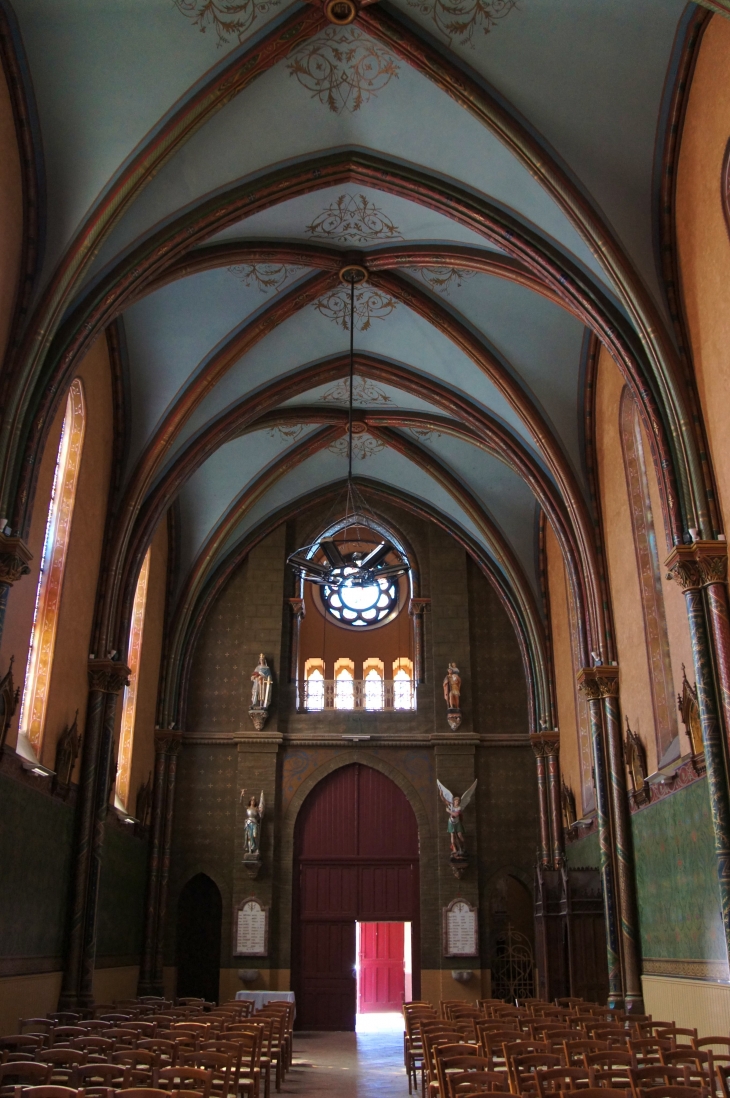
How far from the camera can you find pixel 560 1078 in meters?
6.70

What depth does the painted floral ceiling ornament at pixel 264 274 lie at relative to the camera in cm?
1722

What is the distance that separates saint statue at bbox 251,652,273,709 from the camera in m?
24.4

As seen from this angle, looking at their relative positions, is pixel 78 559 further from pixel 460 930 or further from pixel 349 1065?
pixel 460 930

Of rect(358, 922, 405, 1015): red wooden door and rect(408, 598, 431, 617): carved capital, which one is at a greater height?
rect(408, 598, 431, 617): carved capital

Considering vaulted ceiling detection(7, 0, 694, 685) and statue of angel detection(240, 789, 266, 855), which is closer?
vaulted ceiling detection(7, 0, 694, 685)

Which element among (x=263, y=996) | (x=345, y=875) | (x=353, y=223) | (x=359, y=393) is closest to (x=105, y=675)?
(x=263, y=996)

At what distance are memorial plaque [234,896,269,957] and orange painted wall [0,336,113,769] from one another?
311 inches

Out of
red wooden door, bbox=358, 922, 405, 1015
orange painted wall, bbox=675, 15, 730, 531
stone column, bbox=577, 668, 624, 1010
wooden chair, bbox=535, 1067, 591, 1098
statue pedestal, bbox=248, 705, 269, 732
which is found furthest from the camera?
red wooden door, bbox=358, 922, 405, 1015

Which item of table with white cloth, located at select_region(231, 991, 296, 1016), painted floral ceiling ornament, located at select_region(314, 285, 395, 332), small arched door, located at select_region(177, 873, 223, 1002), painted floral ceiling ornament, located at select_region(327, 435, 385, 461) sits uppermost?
painted floral ceiling ornament, located at select_region(327, 435, 385, 461)

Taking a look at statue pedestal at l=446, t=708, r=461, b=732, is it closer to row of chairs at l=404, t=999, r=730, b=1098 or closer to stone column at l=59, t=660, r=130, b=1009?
stone column at l=59, t=660, r=130, b=1009

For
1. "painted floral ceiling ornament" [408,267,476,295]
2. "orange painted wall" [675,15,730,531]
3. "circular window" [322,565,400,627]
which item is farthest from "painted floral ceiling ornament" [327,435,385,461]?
"orange painted wall" [675,15,730,531]

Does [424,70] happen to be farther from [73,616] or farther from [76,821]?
[76,821]

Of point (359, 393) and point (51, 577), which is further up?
point (359, 393)

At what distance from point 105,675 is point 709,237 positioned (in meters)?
11.9
